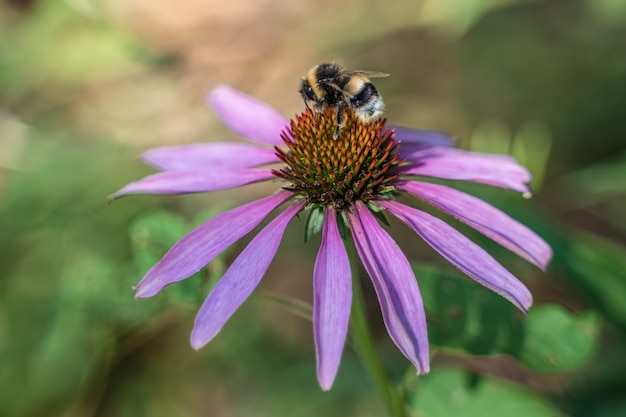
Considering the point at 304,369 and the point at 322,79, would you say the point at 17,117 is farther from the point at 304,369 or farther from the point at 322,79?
the point at 322,79

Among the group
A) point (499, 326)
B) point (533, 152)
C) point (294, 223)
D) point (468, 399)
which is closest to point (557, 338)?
point (499, 326)

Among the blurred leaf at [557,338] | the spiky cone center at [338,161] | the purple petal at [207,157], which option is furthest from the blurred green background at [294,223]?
the spiky cone center at [338,161]

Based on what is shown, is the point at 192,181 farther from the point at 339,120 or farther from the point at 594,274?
the point at 594,274

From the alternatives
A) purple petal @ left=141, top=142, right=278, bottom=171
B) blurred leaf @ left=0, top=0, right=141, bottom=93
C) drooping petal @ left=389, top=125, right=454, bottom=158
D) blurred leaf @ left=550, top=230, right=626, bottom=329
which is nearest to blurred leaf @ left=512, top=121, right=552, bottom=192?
blurred leaf @ left=550, top=230, right=626, bottom=329

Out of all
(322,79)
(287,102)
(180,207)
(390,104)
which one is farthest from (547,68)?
(322,79)

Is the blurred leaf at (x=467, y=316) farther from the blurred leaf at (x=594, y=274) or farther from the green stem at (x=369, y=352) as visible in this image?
the blurred leaf at (x=594, y=274)

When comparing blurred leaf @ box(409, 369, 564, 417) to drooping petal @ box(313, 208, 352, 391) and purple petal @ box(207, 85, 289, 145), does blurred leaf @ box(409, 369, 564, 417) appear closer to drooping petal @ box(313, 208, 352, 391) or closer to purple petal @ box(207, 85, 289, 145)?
drooping petal @ box(313, 208, 352, 391)
